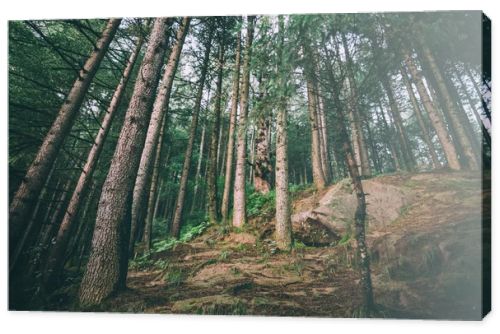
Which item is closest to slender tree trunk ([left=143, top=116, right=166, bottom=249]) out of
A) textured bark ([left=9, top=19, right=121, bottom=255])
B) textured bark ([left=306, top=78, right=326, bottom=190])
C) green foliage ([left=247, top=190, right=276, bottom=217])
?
textured bark ([left=9, top=19, right=121, bottom=255])

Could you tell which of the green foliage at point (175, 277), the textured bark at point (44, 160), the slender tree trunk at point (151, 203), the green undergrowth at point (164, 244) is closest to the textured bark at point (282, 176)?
the green undergrowth at point (164, 244)

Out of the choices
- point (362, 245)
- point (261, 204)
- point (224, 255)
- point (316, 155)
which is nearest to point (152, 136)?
point (224, 255)

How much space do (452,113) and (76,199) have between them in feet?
19.2

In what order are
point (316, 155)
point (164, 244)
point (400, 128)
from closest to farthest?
point (400, 128) < point (164, 244) < point (316, 155)

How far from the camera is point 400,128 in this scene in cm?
455

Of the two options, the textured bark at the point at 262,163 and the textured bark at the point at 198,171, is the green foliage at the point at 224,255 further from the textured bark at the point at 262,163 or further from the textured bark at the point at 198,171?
the textured bark at the point at 262,163

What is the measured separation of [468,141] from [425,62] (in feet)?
4.24

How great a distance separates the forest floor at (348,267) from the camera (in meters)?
3.51

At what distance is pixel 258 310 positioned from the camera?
3.94 meters

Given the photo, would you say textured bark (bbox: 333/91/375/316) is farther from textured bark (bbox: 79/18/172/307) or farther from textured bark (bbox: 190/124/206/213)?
textured bark (bbox: 190/124/206/213)

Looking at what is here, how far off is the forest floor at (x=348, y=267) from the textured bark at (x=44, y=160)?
1.54m

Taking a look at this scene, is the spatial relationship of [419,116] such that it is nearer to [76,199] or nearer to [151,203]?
[151,203]

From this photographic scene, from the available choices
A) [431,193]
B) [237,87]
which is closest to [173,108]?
[237,87]
